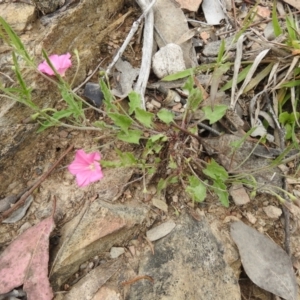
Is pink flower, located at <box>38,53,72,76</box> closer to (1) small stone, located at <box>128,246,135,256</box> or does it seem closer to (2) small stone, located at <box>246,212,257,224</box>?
(1) small stone, located at <box>128,246,135,256</box>

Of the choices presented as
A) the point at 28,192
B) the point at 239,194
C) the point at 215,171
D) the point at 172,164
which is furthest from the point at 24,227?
the point at 239,194

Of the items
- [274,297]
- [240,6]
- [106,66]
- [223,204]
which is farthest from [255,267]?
[240,6]

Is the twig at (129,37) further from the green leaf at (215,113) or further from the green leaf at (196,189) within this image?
the green leaf at (196,189)

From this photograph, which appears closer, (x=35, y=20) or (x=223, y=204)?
(x=223, y=204)

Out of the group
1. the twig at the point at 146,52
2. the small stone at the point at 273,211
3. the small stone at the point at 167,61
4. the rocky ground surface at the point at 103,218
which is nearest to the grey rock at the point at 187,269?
the rocky ground surface at the point at 103,218

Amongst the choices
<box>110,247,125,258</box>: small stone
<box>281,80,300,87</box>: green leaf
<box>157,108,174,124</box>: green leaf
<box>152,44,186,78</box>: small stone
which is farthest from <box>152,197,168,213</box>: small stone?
<box>281,80,300,87</box>: green leaf

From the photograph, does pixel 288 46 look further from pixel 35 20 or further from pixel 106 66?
pixel 35 20
